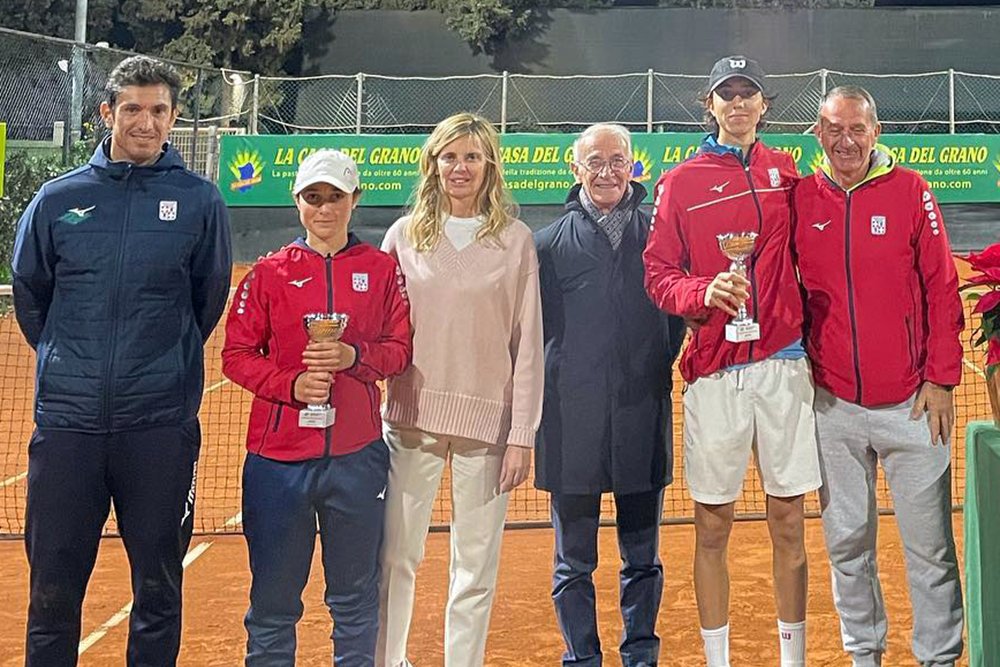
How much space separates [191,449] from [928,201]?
83.8 inches

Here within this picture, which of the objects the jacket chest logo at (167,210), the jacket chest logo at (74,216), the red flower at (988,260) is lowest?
the red flower at (988,260)

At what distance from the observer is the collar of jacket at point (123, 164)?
2697mm

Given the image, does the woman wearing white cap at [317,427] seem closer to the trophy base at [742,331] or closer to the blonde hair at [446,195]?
the blonde hair at [446,195]

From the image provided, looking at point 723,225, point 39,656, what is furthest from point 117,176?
point 723,225

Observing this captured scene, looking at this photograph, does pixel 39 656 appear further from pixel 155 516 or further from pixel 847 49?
pixel 847 49

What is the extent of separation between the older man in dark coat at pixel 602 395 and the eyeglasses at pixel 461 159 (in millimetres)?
368

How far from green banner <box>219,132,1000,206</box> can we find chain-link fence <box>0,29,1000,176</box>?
406 mm

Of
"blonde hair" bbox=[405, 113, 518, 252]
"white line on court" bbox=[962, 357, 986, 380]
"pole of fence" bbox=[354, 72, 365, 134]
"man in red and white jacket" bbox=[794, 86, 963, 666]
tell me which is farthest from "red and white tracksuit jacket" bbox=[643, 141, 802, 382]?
"pole of fence" bbox=[354, 72, 365, 134]

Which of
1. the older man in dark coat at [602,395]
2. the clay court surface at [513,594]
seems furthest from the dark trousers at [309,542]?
the clay court surface at [513,594]

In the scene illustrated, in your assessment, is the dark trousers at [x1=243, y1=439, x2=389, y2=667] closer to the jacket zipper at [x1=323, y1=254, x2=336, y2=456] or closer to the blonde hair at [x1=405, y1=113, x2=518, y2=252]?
the jacket zipper at [x1=323, y1=254, x2=336, y2=456]

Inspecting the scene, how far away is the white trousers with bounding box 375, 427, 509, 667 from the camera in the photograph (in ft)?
9.88

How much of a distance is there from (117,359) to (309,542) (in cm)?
67

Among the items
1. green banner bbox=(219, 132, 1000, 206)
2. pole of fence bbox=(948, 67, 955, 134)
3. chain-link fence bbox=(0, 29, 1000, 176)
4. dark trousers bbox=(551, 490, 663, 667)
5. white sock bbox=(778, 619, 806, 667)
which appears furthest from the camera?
chain-link fence bbox=(0, 29, 1000, 176)

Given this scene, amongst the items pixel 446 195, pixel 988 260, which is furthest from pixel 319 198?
pixel 988 260
